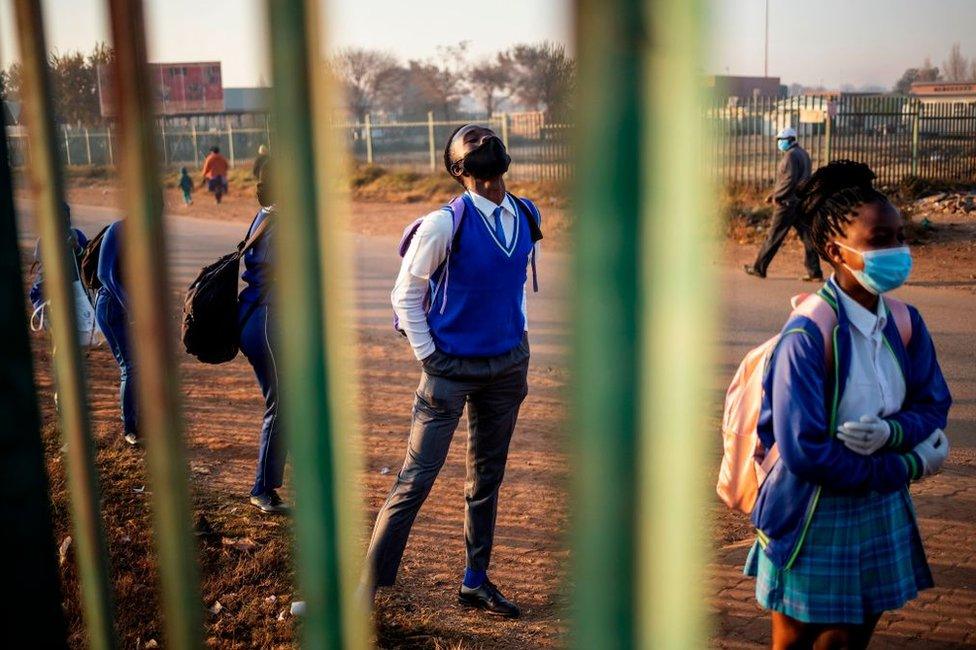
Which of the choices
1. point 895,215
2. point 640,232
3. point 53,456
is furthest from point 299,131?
point 53,456

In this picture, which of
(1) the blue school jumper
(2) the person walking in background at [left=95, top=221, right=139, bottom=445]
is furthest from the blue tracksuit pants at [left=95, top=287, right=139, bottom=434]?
(1) the blue school jumper

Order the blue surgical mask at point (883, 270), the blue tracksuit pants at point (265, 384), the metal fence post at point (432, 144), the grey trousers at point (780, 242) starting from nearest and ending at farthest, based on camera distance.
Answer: the blue surgical mask at point (883, 270) → the blue tracksuit pants at point (265, 384) → the grey trousers at point (780, 242) → the metal fence post at point (432, 144)

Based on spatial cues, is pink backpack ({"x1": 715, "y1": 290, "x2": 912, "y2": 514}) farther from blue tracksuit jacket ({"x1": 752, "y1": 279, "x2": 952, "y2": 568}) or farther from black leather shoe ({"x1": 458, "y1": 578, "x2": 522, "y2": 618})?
black leather shoe ({"x1": 458, "y1": 578, "x2": 522, "y2": 618})

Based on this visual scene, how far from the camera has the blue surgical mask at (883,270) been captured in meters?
2.55

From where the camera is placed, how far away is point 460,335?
12.5 feet

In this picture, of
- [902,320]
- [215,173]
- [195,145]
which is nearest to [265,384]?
[902,320]

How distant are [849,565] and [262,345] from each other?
125 inches

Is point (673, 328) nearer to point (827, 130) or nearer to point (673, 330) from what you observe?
point (673, 330)

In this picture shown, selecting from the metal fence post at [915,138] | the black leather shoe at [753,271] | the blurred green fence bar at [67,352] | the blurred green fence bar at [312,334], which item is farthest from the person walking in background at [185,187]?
the blurred green fence bar at [312,334]

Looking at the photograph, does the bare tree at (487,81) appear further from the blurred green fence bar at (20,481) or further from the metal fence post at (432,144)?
the blurred green fence bar at (20,481)

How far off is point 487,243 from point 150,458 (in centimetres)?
269

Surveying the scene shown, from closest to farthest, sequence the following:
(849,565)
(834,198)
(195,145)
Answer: (849,565), (834,198), (195,145)

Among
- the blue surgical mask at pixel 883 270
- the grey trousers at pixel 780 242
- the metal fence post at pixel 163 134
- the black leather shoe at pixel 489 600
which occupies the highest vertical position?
the metal fence post at pixel 163 134

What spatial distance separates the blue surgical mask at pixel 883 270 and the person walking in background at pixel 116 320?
3.97 meters
